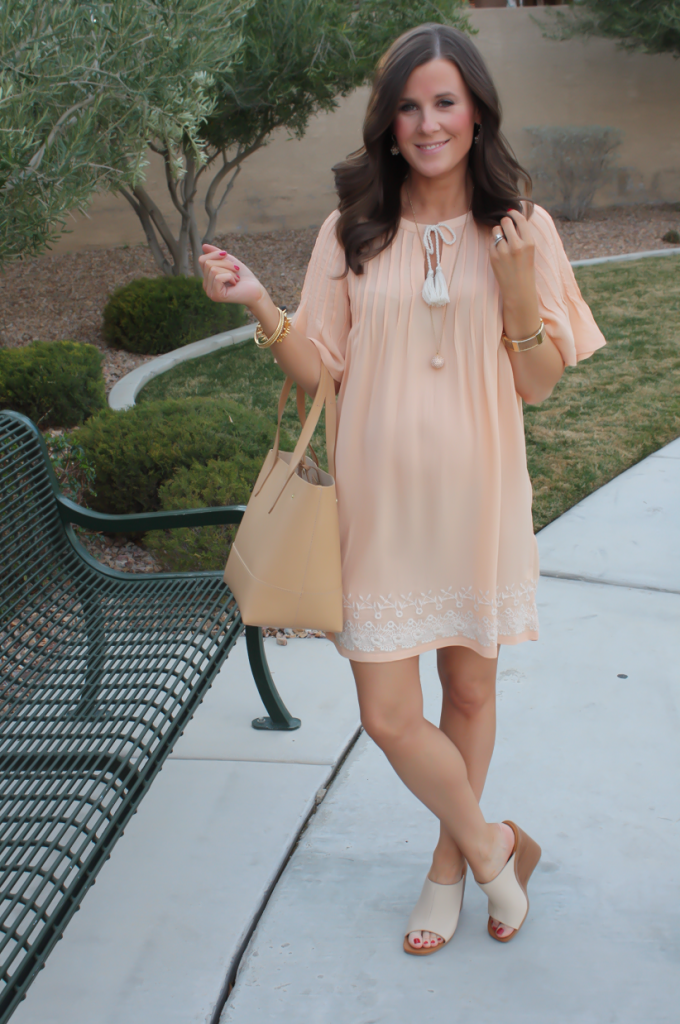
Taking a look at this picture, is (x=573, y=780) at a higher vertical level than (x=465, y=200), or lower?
lower

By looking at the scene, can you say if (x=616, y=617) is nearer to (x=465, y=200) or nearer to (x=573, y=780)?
(x=573, y=780)

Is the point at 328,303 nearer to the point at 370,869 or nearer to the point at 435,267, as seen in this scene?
the point at 435,267

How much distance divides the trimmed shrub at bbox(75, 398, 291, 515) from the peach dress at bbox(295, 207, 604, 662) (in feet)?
7.18

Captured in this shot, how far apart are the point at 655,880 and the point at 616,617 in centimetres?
135

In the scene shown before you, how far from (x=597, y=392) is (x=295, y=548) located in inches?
198

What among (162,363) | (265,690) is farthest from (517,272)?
(162,363)

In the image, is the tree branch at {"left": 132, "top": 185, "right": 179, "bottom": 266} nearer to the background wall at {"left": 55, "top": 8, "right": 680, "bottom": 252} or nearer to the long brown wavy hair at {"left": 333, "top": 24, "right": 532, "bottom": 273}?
the background wall at {"left": 55, "top": 8, "right": 680, "bottom": 252}

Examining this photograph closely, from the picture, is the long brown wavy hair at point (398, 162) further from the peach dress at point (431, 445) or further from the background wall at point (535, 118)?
the background wall at point (535, 118)

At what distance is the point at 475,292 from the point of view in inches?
67.6

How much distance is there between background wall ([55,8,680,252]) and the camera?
13.5 metres

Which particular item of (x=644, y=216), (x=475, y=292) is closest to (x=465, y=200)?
(x=475, y=292)

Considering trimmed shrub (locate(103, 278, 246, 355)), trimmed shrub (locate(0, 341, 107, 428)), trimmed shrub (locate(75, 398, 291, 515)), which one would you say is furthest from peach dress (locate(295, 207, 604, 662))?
trimmed shrub (locate(103, 278, 246, 355))

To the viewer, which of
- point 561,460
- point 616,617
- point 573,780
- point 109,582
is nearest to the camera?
point 573,780

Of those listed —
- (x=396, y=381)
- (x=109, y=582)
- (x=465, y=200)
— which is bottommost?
A: (x=109, y=582)
